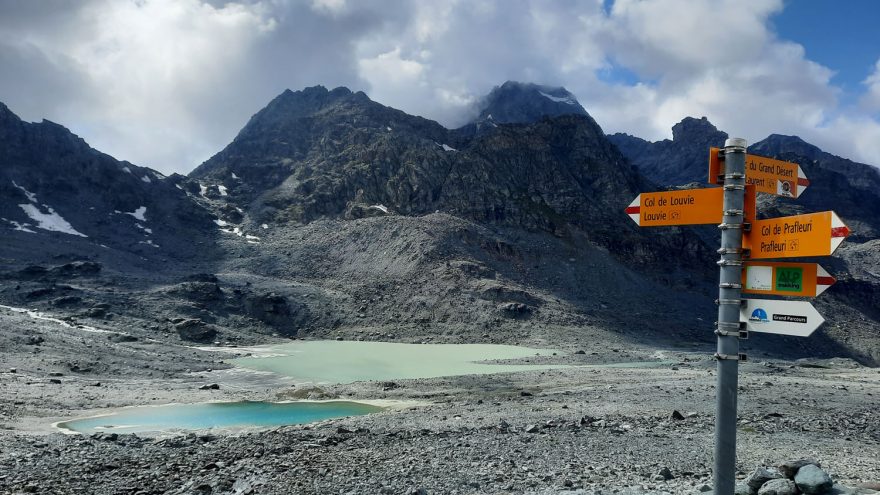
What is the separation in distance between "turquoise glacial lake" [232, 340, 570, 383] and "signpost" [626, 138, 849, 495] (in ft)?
131

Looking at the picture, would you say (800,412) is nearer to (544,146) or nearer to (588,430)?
(588,430)

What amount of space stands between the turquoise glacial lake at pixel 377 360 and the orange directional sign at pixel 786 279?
4001cm

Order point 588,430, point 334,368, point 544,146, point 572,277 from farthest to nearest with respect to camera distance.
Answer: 1. point 544,146
2. point 572,277
3. point 334,368
4. point 588,430

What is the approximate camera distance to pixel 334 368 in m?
50.3

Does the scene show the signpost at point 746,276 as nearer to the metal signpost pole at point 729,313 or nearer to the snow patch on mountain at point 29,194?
the metal signpost pole at point 729,313

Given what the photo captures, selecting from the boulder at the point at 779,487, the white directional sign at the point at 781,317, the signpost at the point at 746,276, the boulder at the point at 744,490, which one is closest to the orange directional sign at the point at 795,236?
the signpost at the point at 746,276

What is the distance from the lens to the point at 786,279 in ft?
19.0

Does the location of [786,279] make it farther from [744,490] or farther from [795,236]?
[744,490]

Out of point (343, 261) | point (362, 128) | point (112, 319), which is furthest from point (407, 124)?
point (112, 319)

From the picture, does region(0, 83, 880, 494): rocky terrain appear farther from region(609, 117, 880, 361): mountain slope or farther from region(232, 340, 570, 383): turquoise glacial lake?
region(232, 340, 570, 383): turquoise glacial lake

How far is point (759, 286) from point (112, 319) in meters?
67.8

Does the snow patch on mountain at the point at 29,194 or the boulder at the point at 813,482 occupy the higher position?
the snow patch on mountain at the point at 29,194

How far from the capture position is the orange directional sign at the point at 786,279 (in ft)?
18.4

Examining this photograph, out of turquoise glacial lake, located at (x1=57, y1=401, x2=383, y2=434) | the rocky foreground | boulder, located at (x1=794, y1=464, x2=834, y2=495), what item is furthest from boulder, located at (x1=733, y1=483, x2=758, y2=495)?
turquoise glacial lake, located at (x1=57, y1=401, x2=383, y2=434)
